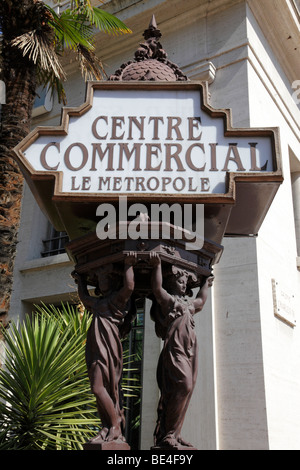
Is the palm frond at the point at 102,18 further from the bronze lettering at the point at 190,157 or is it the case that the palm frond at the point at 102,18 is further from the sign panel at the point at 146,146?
the bronze lettering at the point at 190,157

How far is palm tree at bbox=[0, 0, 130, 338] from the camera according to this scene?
6.07 m

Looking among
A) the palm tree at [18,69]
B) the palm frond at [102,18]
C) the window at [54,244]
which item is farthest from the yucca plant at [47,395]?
the palm frond at [102,18]

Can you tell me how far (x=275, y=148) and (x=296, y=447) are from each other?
6.05 meters

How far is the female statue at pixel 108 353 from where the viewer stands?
8.08 ft

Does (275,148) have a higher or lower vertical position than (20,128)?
lower

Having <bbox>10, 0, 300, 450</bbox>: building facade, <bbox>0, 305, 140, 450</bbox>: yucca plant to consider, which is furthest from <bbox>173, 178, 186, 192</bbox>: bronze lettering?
<bbox>0, 305, 140, 450</bbox>: yucca plant

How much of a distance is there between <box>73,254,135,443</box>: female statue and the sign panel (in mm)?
480

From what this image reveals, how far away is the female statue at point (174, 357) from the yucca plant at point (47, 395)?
3.05 metres

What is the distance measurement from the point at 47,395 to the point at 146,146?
3.97m

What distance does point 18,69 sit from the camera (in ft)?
23.1

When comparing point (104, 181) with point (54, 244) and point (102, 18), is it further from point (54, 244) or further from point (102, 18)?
point (54, 244)

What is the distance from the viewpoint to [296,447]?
728cm
